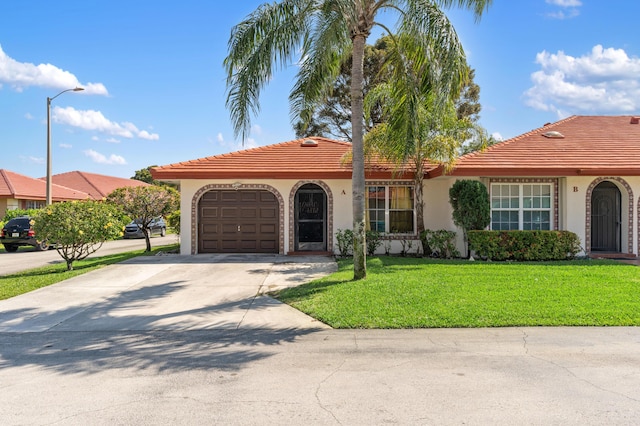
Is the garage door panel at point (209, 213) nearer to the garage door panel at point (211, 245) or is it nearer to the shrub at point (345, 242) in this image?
the garage door panel at point (211, 245)

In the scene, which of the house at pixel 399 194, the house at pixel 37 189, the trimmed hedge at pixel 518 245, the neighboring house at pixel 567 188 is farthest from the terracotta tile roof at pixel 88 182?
the trimmed hedge at pixel 518 245

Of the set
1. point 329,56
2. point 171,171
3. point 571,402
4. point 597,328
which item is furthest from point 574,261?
point 171,171

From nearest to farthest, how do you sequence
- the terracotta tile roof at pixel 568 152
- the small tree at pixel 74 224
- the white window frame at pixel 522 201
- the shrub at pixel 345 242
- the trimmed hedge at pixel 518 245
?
the small tree at pixel 74 224, the trimmed hedge at pixel 518 245, the terracotta tile roof at pixel 568 152, the white window frame at pixel 522 201, the shrub at pixel 345 242

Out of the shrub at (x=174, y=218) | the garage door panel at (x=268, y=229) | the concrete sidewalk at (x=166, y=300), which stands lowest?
the concrete sidewalk at (x=166, y=300)

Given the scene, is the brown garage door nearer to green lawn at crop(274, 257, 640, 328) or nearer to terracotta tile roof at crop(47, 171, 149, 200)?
green lawn at crop(274, 257, 640, 328)

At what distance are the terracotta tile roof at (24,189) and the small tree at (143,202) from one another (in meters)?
16.3

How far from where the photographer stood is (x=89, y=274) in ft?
37.6

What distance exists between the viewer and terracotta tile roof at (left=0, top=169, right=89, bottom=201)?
27.7 meters

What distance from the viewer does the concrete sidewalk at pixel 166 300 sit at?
7238 millimetres

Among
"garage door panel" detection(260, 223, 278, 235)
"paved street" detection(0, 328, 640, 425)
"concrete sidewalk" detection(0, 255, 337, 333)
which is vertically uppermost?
"garage door panel" detection(260, 223, 278, 235)

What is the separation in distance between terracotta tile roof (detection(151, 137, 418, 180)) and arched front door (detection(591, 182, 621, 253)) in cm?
706

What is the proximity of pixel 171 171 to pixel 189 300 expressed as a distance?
23.3ft

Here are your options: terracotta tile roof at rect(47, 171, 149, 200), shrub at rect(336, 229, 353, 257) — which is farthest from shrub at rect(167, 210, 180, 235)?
terracotta tile roof at rect(47, 171, 149, 200)

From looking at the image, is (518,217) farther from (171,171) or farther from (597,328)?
(171,171)
